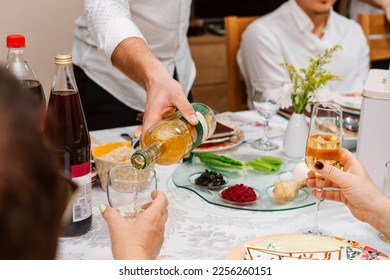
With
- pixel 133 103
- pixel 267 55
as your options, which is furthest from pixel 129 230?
pixel 267 55

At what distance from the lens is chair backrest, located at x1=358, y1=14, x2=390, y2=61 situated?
284cm

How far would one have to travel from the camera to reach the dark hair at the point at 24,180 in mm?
463

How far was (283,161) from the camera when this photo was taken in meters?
1.57

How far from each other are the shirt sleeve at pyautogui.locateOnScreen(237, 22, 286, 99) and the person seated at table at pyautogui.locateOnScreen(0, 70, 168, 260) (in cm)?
205

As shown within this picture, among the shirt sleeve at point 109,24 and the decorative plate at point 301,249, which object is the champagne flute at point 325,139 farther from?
the shirt sleeve at point 109,24

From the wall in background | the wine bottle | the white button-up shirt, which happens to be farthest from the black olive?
the wall in background

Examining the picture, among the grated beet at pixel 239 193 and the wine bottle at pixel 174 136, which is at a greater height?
the wine bottle at pixel 174 136

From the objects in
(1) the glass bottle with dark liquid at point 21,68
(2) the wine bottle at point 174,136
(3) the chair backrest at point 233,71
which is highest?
(1) the glass bottle with dark liquid at point 21,68

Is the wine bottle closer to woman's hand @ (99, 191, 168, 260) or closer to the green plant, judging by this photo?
woman's hand @ (99, 191, 168, 260)

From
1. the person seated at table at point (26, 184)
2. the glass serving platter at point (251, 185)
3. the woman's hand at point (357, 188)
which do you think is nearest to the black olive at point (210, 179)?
the glass serving platter at point (251, 185)

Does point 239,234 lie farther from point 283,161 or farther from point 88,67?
point 88,67

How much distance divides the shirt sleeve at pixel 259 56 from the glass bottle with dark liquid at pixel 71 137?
1.48 meters

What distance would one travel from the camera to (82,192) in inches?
43.3
